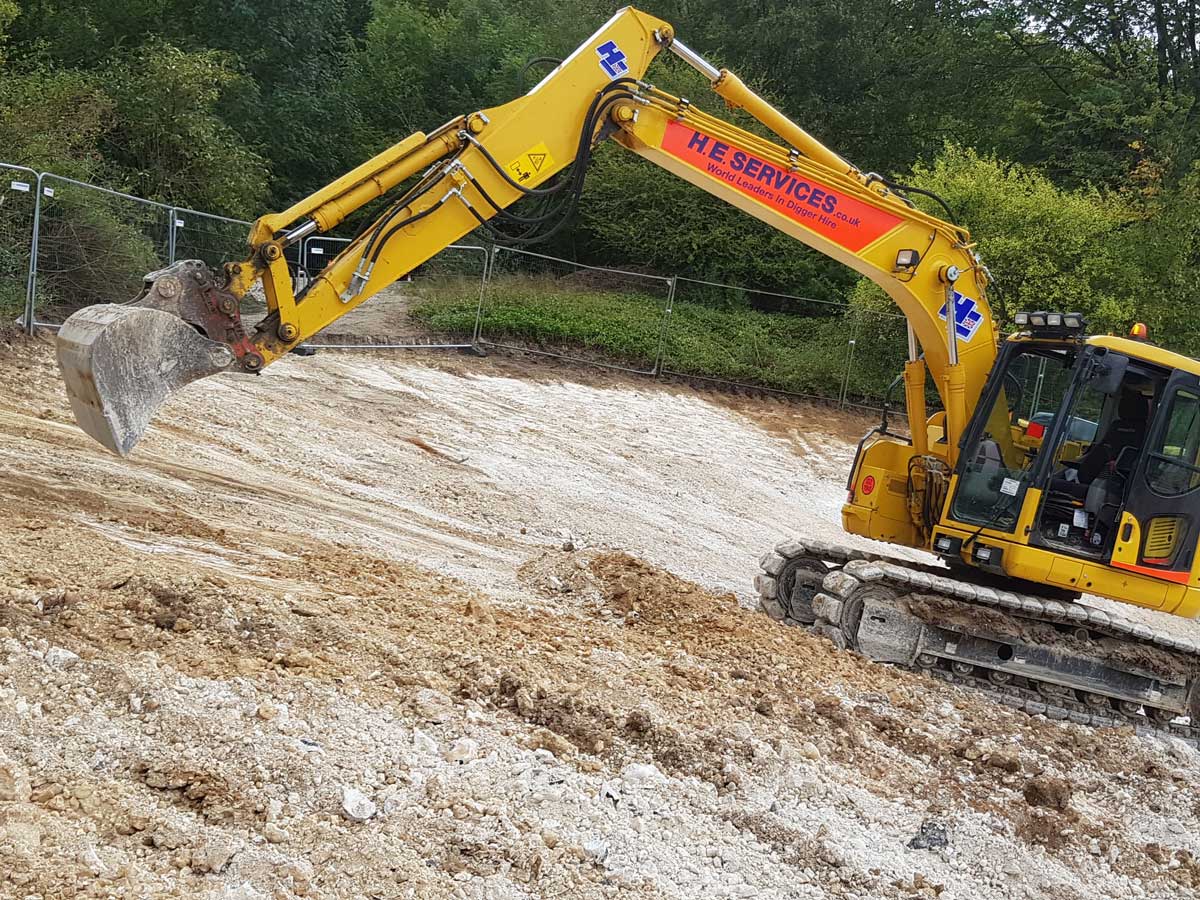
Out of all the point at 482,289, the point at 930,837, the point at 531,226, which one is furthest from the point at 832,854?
the point at 482,289

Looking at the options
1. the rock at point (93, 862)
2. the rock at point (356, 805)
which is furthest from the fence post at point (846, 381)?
the rock at point (93, 862)

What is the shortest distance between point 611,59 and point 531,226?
1.26 meters

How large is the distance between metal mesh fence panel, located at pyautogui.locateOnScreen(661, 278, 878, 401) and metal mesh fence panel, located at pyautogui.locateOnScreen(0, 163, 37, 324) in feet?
32.8

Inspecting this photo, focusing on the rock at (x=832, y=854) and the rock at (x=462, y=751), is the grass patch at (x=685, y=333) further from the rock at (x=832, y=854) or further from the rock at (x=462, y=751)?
the rock at (x=832, y=854)

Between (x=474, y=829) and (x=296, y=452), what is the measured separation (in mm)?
6743

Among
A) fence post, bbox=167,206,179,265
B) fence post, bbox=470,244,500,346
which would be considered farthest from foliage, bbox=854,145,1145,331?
fence post, bbox=167,206,179,265

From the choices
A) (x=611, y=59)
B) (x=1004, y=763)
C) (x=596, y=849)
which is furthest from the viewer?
(x=611, y=59)

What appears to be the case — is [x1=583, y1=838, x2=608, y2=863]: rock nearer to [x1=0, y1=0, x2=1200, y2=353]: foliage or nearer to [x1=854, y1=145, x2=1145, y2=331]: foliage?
[x1=0, y1=0, x2=1200, y2=353]: foliage

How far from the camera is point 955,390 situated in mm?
7973

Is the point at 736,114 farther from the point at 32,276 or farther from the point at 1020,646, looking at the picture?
the point at 1020,646

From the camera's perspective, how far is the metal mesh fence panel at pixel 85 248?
1120 centimetres

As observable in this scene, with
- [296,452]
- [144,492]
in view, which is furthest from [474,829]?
[296,452]

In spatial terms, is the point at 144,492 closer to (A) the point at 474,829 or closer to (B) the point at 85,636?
(B) the point at 85,636

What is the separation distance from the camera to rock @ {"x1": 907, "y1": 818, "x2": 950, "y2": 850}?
4.92 m
